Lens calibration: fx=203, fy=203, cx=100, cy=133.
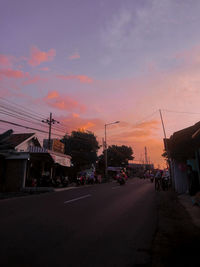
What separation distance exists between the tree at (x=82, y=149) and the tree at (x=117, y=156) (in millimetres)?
18310

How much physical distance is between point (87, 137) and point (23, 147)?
2068 centimetres

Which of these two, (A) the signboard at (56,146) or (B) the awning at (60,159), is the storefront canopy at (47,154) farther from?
(A) the signboard at (56,146)

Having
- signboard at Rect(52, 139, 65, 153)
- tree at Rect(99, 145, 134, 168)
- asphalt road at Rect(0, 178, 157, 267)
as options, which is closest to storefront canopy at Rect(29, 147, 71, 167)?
signboard at Rect(52, 139, 65, 153)

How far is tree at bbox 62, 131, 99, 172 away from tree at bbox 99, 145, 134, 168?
18.3 meters

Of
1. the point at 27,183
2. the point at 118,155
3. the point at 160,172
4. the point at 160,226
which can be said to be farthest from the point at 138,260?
the point at 118,155

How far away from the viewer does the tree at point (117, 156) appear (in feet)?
207

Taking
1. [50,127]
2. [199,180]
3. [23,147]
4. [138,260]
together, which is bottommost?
[138,260]

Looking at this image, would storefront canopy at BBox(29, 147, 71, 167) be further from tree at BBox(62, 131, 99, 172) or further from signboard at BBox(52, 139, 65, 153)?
tree at BBox(62, 131, 99, 172)

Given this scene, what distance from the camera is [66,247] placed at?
13.6ft

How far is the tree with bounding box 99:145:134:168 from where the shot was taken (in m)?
63.1

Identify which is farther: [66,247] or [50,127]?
[50,127]

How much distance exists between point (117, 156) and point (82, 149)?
71.4 feet

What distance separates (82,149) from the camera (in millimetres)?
44250

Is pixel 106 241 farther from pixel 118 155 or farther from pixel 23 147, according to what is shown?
pixel 118 155
